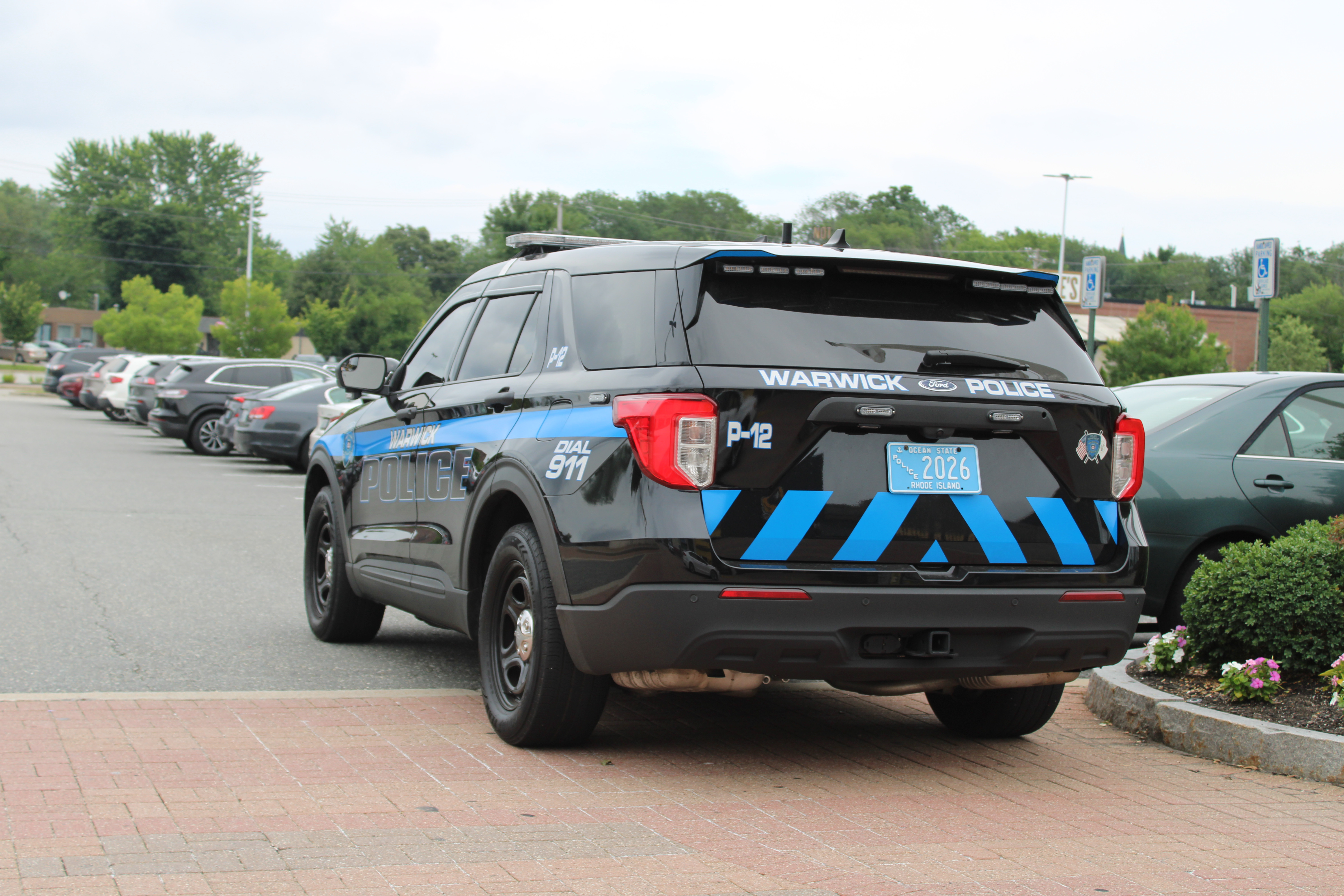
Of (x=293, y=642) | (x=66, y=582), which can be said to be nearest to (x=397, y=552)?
(x=293, y=642)

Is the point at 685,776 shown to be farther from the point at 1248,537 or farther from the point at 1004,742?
the point at 1248,537

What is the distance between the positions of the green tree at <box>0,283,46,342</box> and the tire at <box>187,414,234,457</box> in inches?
2563

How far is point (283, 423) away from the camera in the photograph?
67.3ft

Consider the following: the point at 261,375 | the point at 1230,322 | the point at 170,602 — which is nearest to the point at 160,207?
the point at 1230,322

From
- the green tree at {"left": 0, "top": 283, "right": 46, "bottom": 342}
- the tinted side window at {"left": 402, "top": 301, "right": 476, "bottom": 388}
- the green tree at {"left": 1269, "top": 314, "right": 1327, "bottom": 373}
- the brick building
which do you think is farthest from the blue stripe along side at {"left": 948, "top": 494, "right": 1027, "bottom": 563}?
the green tree at {"left": 0, "top": 283, "right": 46, "bottom": 342}

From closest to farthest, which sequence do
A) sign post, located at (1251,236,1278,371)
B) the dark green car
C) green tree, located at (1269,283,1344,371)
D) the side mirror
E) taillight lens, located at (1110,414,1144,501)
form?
taillight lens, located at (1110,414,1144,501)
the side mirror
the dark green car
sign post, located at (1251,236,1278,371)
green tree, located at (1269,283,1344,371)

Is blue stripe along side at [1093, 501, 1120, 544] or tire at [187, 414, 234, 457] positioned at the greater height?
blue stripe along side at [1093, 501, 1120, 544]

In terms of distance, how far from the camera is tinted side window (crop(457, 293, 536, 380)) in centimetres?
577

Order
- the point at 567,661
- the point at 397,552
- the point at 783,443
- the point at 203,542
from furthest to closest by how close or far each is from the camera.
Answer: the point at 203,542 → the point at 397,552 → the point at 567,661 → the point at 783,443

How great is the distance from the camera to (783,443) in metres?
4.49

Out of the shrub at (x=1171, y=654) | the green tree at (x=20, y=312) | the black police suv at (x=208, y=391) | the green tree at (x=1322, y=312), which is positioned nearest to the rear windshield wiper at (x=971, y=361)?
the shrub at (x=1171, y=654)

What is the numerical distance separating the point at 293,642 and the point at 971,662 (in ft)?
13.7

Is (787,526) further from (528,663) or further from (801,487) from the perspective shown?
(528,663)

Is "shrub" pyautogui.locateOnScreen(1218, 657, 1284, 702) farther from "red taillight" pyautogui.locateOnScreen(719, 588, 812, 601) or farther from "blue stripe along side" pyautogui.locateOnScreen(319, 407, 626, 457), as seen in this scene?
"blue stripe along side" pyautogui.locateOnScreen(319, 407, 626, 457)
